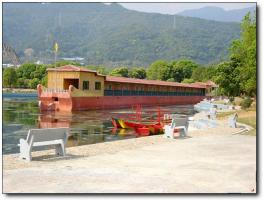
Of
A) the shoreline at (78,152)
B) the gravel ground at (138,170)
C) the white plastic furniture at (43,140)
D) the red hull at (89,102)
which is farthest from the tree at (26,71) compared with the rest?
the white plastic furniture at (43,140)

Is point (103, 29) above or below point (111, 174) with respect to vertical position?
above

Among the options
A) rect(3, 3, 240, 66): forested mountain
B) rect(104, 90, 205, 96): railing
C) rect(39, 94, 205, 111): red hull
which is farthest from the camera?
rect(3, 3, 240, 66): forested mountain

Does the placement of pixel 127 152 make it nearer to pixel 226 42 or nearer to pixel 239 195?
pixel 239 195

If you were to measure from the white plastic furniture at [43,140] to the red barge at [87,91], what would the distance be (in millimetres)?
32422

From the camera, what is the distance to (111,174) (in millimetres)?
6785

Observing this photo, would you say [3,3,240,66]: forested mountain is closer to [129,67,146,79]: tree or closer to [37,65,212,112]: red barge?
[129,67,146,79]: tree

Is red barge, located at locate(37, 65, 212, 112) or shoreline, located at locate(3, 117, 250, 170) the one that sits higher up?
red barge, located at locate(37, 65, 212, 112)

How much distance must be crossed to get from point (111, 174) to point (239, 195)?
7.00 feet

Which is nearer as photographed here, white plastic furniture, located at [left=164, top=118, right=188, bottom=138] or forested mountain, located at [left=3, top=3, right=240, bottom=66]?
white plastic furniture, located at [left=164, top=118, right=188, bottom=138]

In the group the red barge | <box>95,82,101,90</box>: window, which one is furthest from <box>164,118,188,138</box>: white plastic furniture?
<box>95,82,101,90</box>: window


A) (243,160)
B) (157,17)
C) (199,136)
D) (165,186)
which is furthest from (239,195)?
(157,17)

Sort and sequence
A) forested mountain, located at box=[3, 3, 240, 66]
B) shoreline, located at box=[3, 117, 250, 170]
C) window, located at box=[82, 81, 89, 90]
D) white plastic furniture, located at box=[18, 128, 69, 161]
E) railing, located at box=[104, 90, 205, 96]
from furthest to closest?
forested mountain, located at box=[3, 3, 240, 66] → railing, located at box=[104, 90, 205, 96] → window, located at box=[82, 81, 89, 90] → white plastic furniture, located at box=[18, 128, 69, 161] → shoreline, located at box=[3, 117, 250, 170]

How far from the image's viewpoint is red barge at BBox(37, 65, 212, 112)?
4197cm

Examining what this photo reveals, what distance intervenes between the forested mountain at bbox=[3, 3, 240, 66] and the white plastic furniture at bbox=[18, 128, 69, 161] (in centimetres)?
12546
